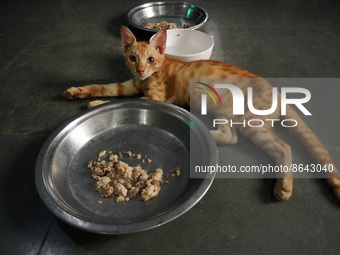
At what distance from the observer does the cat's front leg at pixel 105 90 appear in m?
1.51

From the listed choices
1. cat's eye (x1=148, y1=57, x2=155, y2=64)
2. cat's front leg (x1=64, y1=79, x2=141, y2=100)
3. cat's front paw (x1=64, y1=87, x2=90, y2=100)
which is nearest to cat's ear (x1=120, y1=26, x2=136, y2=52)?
cat's eye (x1=148, y1=57, x2=155, y2=64)

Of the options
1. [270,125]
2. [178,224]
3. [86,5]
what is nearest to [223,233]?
[178,224]

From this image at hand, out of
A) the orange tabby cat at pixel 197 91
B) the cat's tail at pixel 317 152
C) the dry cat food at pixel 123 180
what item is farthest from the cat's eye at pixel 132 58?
the cat's tail at pixel 317 152

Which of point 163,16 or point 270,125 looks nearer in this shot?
point 270,125

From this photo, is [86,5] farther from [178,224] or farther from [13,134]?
[178,224]

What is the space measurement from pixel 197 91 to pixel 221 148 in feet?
0.98

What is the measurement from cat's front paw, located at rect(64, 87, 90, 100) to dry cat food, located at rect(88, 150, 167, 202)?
0.53 metres

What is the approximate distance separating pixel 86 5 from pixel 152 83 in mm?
1814

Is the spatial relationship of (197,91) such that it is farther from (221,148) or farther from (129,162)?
(129,162)

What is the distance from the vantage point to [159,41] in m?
1.35

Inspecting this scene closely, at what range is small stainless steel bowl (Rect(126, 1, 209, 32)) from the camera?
2.37 m

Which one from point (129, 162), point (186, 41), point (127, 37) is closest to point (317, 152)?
point (129, 162)

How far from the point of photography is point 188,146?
118cm

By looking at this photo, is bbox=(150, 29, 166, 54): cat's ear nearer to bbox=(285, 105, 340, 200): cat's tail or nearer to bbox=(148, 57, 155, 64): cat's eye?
bbox=(148, 57, 155, 64): cat's eye
